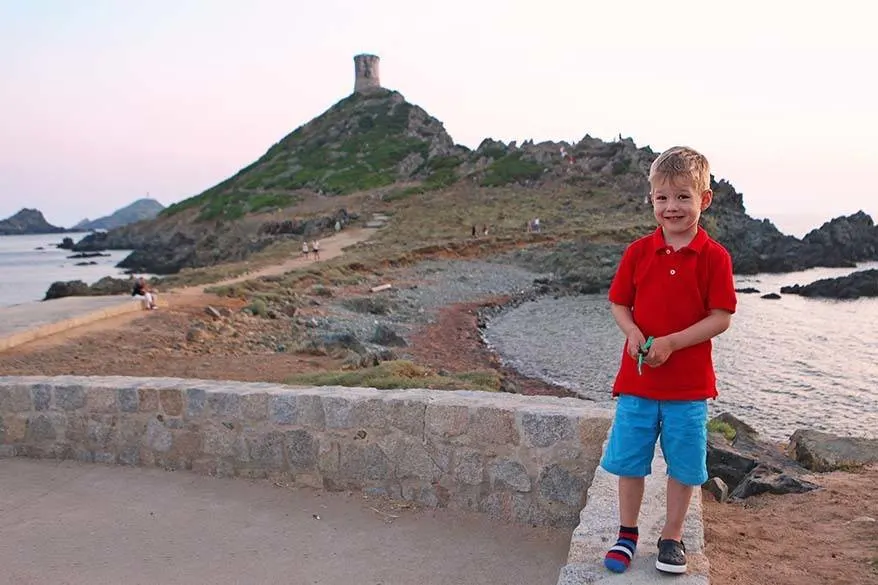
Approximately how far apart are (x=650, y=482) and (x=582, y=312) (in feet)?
68.6

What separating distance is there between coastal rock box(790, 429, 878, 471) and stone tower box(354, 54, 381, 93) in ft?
342

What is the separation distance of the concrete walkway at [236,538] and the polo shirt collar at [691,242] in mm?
2128

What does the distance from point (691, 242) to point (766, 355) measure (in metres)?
17.0

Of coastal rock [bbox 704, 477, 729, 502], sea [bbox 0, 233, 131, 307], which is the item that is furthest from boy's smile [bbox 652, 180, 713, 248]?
sea [bbox 0, 233, 131, 307]

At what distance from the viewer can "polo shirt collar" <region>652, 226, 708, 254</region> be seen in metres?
2.99

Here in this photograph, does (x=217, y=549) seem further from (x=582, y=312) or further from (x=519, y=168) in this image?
(x=519, y=168)

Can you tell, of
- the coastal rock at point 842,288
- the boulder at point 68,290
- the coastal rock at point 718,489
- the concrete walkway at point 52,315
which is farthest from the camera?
the coastal rock at point 842,288

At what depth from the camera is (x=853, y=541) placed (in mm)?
4047

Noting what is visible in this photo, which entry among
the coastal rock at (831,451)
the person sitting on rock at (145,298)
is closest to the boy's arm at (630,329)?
the coastal rock at (831,451)

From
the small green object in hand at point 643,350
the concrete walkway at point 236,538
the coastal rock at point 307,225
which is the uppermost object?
the coastal rock at point 307,225

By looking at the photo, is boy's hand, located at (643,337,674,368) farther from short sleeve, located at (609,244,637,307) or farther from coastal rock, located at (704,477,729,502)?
coastal rock, located at (704,477,729,502)

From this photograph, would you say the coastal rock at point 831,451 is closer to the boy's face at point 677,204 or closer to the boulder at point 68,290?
the boy's face at point 677,204

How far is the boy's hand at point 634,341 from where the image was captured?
3006 millimetres

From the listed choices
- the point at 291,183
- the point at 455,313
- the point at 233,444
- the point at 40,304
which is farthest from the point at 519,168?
the point at 233,444
